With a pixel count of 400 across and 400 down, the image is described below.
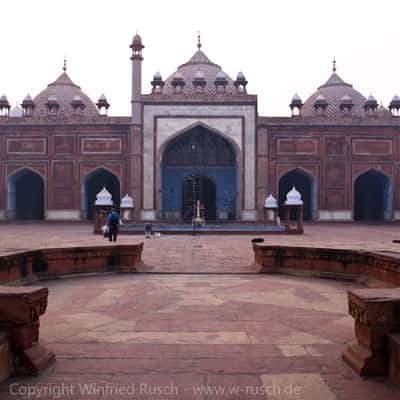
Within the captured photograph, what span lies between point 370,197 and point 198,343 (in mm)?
21379

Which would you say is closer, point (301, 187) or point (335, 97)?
point (301, 187)

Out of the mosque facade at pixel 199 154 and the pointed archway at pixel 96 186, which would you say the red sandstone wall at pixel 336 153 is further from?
the pointed archway at pixel 96 186

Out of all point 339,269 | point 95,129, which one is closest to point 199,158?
point 95,129

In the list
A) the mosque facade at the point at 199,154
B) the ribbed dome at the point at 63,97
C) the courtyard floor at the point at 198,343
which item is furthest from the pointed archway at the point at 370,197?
the courtyard floor at the point at 198,343

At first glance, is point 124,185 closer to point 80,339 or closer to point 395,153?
point 395,153

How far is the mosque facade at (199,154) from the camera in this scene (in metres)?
19.5

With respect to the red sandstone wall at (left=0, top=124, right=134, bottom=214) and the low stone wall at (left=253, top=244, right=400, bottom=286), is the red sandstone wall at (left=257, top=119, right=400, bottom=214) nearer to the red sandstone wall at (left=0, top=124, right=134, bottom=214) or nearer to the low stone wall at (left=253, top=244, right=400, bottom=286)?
the red sandstone wall at (left=0, top=124, right=134, bottom=214)

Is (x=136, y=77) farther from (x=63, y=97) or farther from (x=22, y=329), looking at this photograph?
(x=22, y=329)

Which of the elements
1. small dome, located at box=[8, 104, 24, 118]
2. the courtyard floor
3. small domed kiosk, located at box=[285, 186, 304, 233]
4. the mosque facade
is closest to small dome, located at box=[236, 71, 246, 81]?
the mosque facade

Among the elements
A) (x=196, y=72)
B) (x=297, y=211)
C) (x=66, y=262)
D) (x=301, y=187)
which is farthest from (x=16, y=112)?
(x=66, y=262)

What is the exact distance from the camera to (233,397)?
1.79m

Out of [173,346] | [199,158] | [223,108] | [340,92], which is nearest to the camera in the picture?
[173,346]

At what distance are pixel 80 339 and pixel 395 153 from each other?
20.2 meters

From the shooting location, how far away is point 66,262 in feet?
16.1
